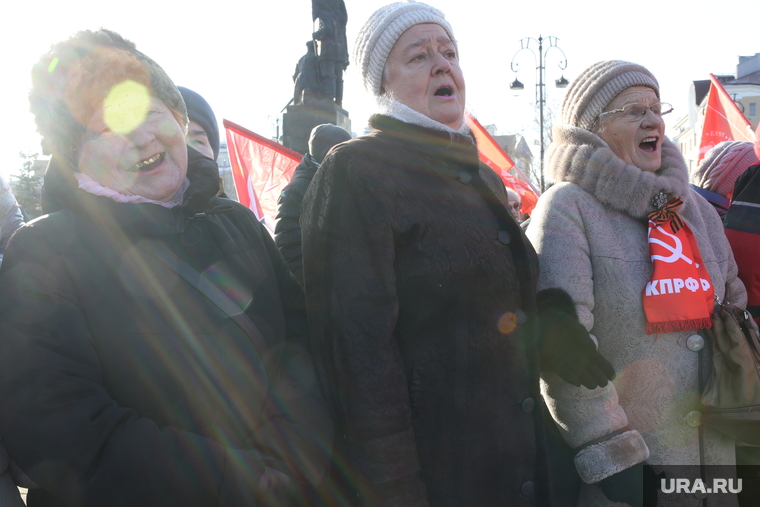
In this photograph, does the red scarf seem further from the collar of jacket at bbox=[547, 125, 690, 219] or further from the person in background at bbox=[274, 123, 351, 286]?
the person in background at bbox=[274, 123, 351, 286]

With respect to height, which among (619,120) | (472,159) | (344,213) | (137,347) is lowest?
(137,347)

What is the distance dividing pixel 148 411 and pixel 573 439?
1.48 meters

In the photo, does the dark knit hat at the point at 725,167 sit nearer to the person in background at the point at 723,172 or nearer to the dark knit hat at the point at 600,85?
the person in background at the point at 723,172

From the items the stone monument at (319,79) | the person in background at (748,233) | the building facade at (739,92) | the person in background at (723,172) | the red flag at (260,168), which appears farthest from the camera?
the building facade at (739,92)

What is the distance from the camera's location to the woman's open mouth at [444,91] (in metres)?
1.98

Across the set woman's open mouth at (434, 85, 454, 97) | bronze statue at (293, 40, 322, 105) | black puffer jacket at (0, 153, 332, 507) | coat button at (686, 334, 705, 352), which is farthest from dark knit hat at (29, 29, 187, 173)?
bronze statue at (293, 40, 322, 105)

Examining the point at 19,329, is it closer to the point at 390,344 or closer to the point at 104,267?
the point at 104,267

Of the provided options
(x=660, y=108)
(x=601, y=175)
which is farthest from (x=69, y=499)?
(x=660, y=108)

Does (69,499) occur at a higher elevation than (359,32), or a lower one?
lower

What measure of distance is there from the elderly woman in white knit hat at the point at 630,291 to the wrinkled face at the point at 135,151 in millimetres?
1398

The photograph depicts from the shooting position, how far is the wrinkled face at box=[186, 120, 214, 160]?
281cm

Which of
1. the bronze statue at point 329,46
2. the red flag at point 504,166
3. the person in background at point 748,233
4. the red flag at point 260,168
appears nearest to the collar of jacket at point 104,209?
the person in background at point 748,233

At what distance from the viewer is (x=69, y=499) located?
130 centimetres

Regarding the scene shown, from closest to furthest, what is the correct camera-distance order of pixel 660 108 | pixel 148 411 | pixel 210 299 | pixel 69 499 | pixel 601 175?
pixel 69 499 → pixel 148 411 → pixel 210 299 → pixel 601 175 → pixel 660 108
